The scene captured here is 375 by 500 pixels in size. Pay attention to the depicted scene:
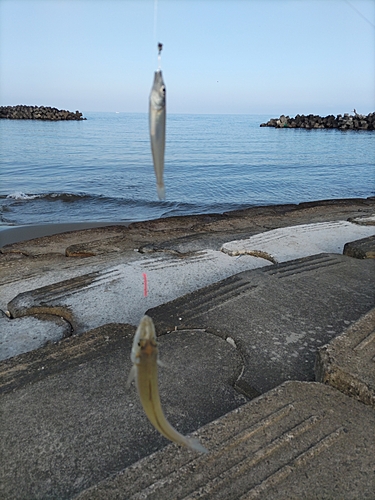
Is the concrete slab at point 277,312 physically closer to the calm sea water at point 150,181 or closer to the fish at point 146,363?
the fish at point 146,363

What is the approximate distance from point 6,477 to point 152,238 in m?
5.03

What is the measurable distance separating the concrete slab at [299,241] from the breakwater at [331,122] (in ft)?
173

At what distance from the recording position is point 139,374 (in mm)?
1097

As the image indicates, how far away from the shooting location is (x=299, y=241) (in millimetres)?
5516

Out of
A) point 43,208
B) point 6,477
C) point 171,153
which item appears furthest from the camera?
point 171,153

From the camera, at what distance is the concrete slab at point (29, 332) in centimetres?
324

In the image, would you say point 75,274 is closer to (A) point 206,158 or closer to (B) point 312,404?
(B) point 312,404

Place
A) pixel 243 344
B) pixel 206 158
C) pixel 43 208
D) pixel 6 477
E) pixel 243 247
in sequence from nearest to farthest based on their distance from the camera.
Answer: pixel 6 477
pixel 243 344
pixel 243 247
pixel 43 208
pixel 206 158

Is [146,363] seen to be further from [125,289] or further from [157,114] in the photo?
[125,289]

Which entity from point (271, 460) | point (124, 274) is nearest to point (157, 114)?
point (271, 460)

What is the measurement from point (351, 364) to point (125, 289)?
2334 millimetres

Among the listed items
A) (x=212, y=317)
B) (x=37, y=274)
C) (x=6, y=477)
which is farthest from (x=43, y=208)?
(x=6, y=477)

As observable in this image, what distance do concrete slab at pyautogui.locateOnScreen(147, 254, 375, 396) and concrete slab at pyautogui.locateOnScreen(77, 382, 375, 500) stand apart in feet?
1.34

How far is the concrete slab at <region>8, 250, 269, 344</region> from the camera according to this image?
3.66 m
